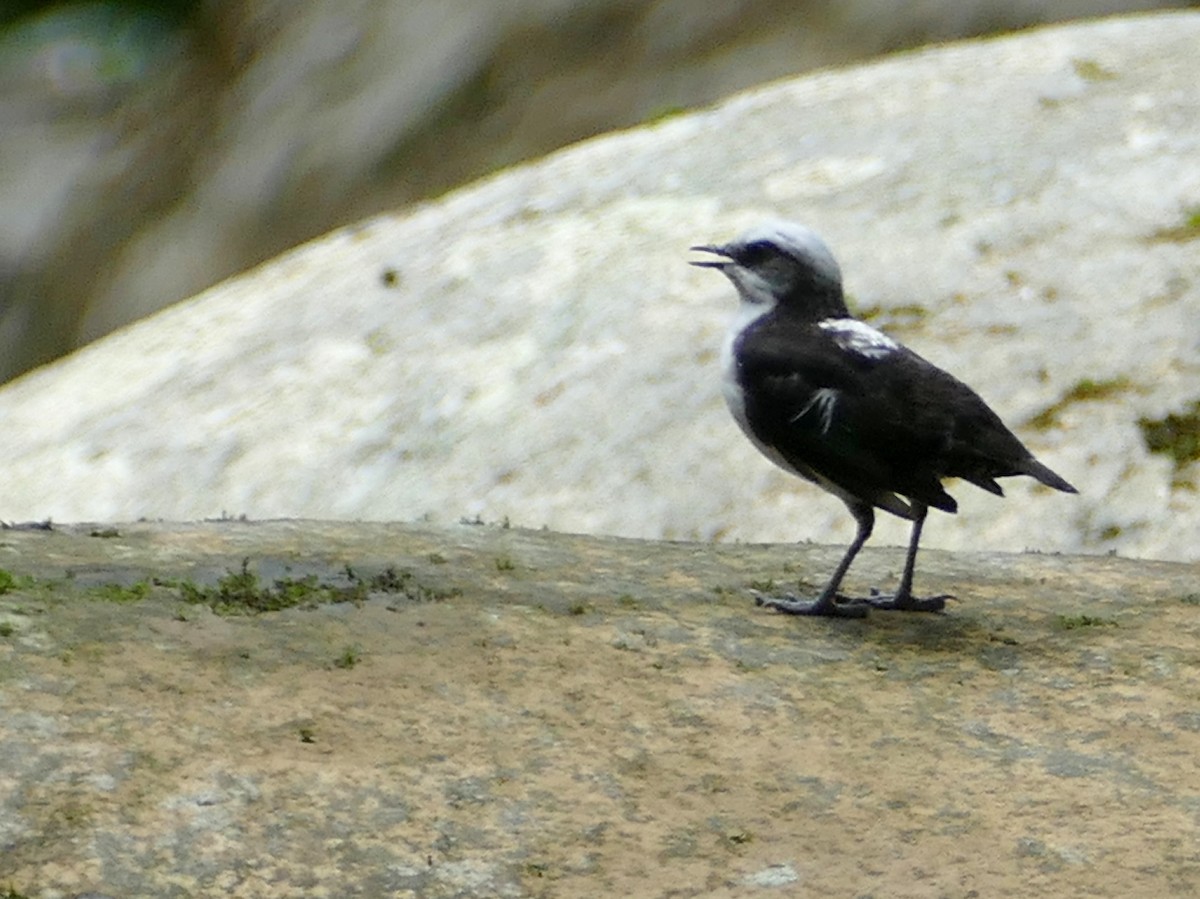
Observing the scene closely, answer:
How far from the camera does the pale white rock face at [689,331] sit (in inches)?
304

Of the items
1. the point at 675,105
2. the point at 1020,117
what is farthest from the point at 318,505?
the point at 675,105

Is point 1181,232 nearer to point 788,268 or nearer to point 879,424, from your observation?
point 788,268

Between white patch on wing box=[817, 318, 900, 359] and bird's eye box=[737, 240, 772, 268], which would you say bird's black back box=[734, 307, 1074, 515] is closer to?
white patch on wing box=[817, 318, 900, 359]

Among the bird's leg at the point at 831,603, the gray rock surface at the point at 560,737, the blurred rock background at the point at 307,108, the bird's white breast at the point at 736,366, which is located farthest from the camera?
the blurred rock background at the point at 307,108

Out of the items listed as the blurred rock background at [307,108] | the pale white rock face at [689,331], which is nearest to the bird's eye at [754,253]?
the pale white rock face at [689,331]

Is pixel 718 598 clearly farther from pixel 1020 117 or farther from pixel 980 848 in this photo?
pixel 1020 117

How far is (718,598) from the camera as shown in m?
5.18

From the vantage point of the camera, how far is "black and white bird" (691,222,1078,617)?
497cm

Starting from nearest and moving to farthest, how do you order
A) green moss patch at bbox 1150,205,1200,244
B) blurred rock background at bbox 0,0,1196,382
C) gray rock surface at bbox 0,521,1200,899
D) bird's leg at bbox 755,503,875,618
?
gray rock surface at bbox 0,521,1200,899, bird's leg at bbox 755,503,875,618, green moss patch at bbox 1150,205,1200,244, blurred rock background at bbox 0,0,1196,382

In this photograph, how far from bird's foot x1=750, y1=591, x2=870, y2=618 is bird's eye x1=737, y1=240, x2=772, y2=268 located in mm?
1051

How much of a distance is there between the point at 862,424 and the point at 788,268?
67 centimetres

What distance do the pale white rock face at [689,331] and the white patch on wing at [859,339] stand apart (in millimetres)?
2286

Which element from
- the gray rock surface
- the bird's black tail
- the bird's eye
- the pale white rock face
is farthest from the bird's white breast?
the pale white rock face

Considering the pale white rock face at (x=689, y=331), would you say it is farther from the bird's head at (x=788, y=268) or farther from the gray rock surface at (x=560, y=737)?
the gray rock surface at (x=560, y=737)
